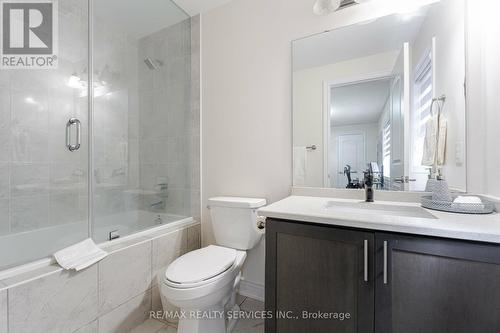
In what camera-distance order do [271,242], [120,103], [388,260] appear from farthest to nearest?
[120,103] → [271,242] → [388,260]

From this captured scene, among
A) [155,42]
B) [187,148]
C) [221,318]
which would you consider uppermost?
[155,42]

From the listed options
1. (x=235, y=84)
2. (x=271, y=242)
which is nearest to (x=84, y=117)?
(x=235, y=84)

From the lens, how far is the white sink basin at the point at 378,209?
1.17 meters

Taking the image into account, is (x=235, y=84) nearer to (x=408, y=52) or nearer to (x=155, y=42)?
(x=155, y=42)

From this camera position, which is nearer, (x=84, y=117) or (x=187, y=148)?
(x=84, y=117)

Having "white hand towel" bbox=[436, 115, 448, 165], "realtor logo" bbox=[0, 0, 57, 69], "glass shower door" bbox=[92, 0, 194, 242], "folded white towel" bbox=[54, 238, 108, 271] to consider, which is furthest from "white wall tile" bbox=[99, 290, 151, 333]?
"white hand towel" bbox=[436, 115, 448, 165]

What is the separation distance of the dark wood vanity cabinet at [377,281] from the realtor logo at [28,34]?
217 centimetres

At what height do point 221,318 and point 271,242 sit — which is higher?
point 271,242

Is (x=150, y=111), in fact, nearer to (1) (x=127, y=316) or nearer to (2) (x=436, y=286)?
(1) (x=127, y=316)

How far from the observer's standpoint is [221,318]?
138 cm

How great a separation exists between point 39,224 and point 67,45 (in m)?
1.41

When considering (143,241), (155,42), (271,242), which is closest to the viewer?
(271,242)

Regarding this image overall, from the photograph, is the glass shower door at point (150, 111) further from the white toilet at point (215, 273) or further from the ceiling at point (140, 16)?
the white toilet at point (215, 273)

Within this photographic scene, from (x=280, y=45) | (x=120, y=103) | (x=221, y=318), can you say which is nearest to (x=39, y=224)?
(x=120, y=103)
